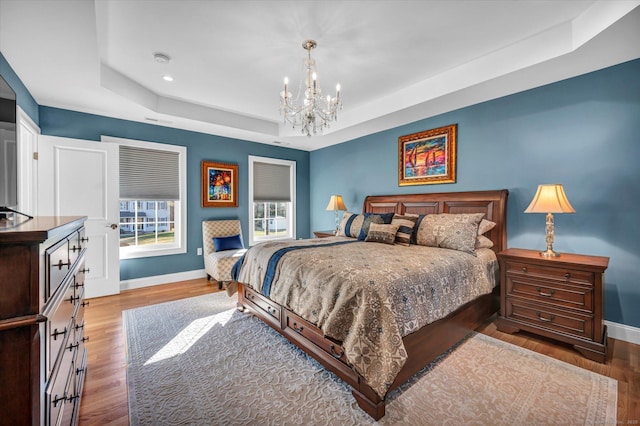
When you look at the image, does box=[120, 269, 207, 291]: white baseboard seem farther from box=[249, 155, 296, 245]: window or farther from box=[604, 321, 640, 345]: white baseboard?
box=[604, 321, 640, 345]: white baseboard

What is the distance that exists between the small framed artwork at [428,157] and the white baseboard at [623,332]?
6.73 feet

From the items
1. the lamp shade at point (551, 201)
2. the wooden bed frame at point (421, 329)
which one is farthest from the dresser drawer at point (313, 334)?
the lamp shade at point (551, 201)

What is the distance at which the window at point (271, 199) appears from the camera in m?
5.40

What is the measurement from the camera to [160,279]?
436 centimetres

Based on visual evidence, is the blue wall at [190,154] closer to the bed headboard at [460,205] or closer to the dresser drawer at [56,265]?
the bed headboard at [460,205]

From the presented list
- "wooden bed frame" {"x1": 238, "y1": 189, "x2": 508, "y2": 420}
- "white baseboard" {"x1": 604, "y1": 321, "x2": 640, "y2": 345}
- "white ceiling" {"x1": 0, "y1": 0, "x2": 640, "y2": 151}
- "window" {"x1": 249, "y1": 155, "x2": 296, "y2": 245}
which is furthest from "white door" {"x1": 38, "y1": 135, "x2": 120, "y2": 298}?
"white baseboard" {"x1": 604, "y1": 321, "x2": 640, "y2": 345}

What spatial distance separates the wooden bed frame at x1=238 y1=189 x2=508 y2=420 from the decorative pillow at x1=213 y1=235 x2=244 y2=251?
4.77 feet

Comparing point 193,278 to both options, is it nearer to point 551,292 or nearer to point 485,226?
point 485,226

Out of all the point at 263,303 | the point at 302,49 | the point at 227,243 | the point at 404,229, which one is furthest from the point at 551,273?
the point at 227,243

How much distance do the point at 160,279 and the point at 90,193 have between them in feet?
5.09

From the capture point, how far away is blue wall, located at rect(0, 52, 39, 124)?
2.38 metres

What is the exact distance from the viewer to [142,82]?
3.38m

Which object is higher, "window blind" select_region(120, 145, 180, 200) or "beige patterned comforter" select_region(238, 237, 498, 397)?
"window blind" select_region(120, 145, 180, 200)

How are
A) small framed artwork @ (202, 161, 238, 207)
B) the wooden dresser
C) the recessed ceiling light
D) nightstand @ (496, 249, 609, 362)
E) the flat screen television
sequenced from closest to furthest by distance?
the wooden dresser → the flat screen television → nightstand @ (496, 249, 609, 362) → the recessed ceiling light → small framed artwork @ (202, 161, 238, 207)
